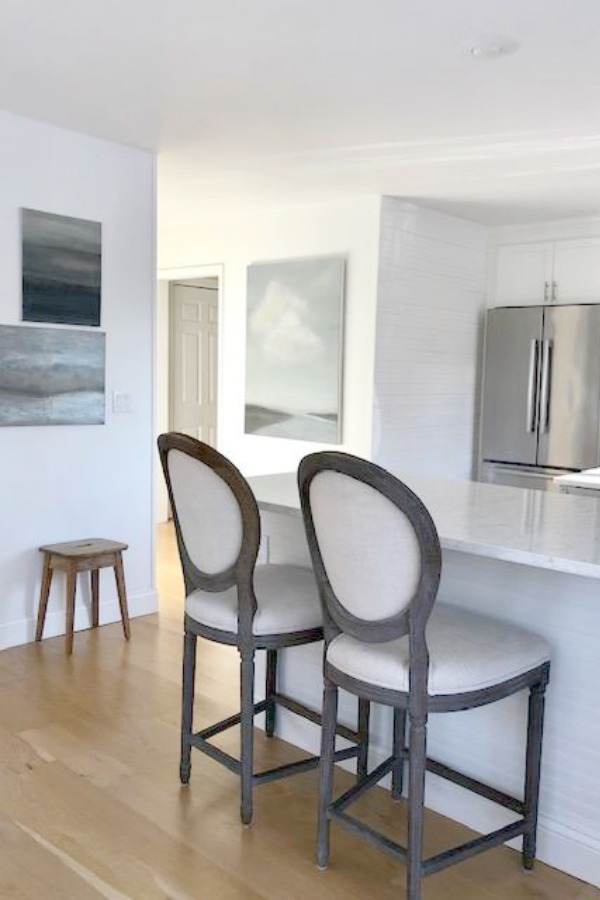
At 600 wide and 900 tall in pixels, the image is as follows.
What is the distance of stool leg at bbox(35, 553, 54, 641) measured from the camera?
393cm

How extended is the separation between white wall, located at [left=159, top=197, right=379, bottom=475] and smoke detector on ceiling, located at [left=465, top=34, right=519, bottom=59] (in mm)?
2237

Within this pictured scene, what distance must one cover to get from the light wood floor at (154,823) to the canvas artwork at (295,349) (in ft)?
7.82

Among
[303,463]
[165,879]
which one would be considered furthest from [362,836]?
[303,463]

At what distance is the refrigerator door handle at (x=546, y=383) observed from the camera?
546 centimetres

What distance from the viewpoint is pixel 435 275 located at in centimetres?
558

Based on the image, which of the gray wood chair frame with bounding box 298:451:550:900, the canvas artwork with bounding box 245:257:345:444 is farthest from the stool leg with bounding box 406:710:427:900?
the canvas artwork with bounding box 245:257:345:444

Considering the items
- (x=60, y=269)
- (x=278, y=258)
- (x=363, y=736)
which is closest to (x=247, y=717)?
(x=363, y=736)

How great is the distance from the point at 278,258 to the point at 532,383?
190cm

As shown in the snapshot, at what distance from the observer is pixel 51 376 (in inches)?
157

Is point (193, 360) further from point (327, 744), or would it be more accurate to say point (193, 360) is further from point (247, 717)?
point (327, 744)

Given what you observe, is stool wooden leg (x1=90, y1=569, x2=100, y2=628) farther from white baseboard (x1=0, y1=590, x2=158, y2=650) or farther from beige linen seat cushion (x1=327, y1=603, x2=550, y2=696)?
beige linen seat cushion (x1=327, y1=603, x2=550, y2=696)

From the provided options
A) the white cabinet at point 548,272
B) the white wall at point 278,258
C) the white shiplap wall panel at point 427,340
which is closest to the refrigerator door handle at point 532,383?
the white cabinet at point 548,272

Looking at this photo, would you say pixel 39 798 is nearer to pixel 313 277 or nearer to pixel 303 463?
pixel 303 463

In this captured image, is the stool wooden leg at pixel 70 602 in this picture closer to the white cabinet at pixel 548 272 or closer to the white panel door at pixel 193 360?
the white panel door at pixel 193 360
